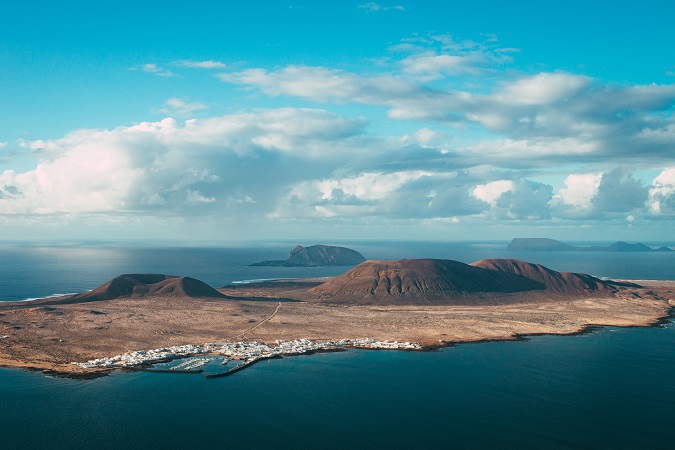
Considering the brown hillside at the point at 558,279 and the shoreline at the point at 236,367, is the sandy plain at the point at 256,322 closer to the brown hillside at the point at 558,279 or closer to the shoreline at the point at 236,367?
the shoreline at the point at 236,367

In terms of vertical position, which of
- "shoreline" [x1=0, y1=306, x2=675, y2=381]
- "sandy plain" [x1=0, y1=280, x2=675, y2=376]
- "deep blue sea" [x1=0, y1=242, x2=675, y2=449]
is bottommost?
"deep blue sea" [x1=0, y1=242, x2=675, y2=449]

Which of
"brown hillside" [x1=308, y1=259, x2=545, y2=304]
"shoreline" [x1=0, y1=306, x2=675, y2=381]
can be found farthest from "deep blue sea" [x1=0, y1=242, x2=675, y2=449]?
"brown hillside" [x1=308, y1=259, x2=545, y2=304]

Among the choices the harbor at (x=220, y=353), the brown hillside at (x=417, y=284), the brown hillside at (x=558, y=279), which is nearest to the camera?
the harbor at (x=220, y=353)

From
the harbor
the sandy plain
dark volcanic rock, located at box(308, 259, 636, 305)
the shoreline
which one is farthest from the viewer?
dark volcanic rock, located at box(308, 259, 636, 305)

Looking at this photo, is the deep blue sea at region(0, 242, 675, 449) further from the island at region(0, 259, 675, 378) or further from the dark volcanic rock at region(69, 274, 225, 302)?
the dark volcanic rock at region(69, 274, 225, 302)

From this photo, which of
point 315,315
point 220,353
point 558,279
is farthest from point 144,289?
point 558,279

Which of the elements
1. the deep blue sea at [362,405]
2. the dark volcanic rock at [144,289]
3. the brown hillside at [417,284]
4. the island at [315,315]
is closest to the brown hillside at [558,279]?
the island at [315,315]
